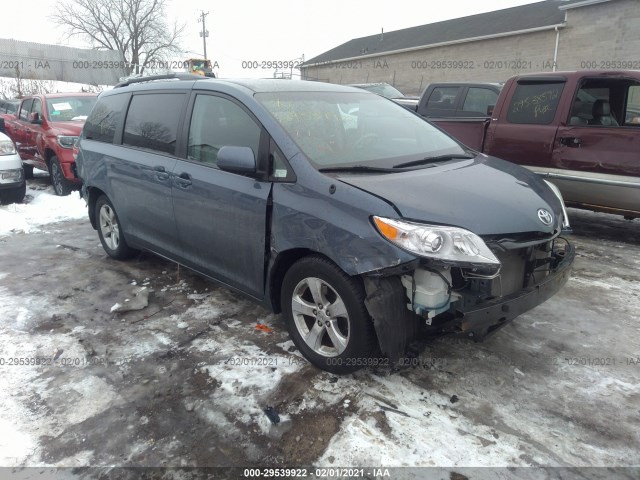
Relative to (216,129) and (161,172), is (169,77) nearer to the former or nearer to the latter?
(161,172)

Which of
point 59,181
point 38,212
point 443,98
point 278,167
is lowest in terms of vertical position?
point 38,212

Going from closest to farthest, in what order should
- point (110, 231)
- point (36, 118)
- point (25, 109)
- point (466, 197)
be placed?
point (466, 197) < point (110, 231) < point (36, 118) < point (25, 109)

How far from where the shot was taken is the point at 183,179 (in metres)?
3.70

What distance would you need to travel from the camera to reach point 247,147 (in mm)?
3107

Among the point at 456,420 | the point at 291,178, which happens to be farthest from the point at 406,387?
the point at 291,178

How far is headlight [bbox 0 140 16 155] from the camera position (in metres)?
7.60

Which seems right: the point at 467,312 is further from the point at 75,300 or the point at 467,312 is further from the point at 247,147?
the point at 75,300

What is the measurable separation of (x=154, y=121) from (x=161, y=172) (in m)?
0.57

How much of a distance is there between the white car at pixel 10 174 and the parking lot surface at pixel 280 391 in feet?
13.8

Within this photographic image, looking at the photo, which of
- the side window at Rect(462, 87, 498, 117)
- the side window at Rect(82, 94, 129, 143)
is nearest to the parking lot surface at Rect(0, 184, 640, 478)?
the side window at Rect(82, 94, 129, 143)

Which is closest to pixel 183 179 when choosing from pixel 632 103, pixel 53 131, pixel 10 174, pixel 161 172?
pixel 161 172

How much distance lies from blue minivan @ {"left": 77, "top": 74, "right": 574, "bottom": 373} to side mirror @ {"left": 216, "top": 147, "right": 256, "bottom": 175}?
0.01 m

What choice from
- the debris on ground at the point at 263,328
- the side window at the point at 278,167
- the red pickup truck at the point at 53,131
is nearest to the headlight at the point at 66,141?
the red pickup truck at the point at 53,131

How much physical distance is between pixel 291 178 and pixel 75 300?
2.59m
